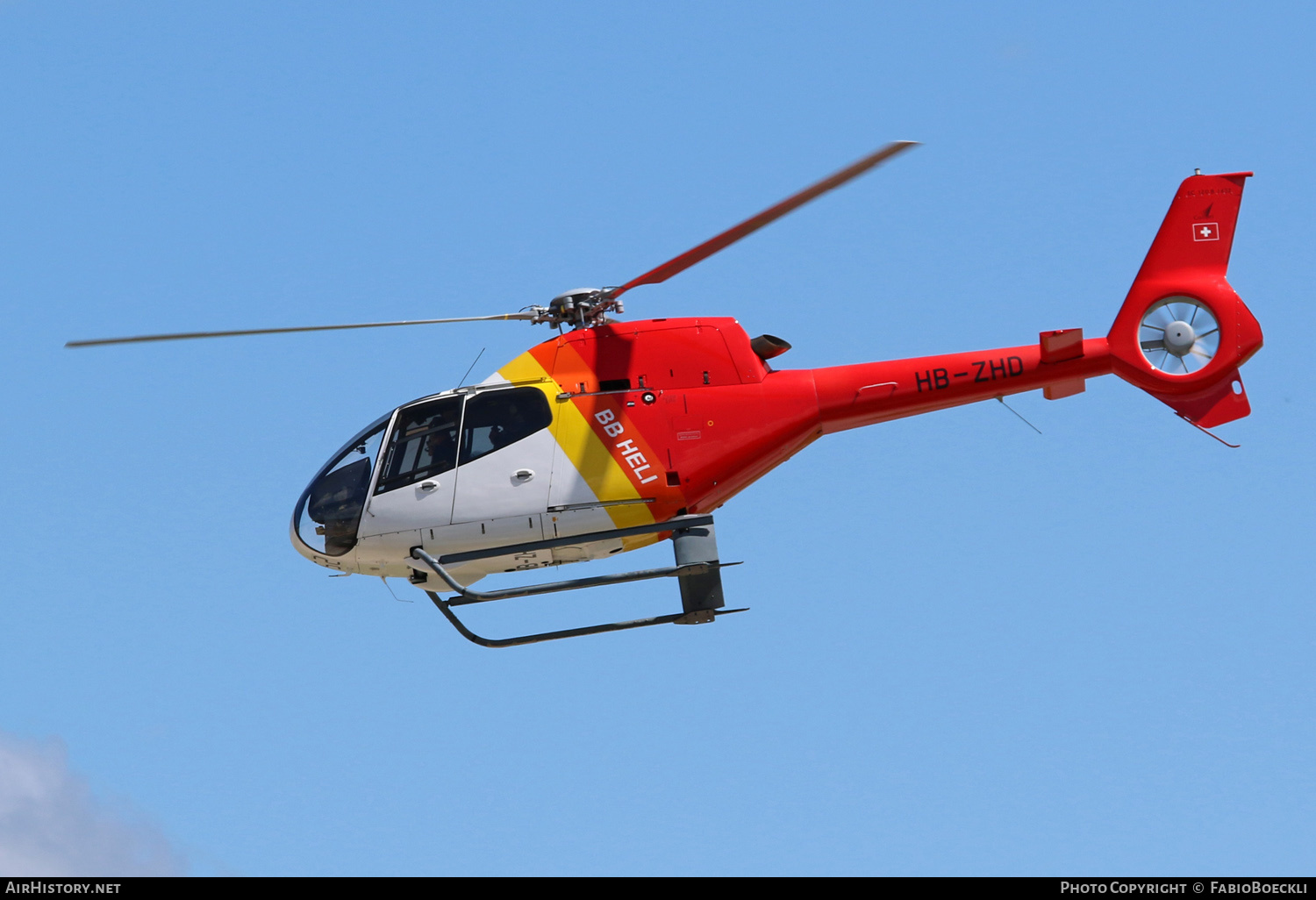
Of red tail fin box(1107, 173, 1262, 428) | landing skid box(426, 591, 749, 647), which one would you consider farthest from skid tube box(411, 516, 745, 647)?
red tail fin box(1107, 173, 1262, 428)

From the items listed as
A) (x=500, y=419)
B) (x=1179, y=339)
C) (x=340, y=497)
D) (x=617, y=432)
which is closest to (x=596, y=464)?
(x=617, y=432)

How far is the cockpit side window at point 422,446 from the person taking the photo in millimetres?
20156

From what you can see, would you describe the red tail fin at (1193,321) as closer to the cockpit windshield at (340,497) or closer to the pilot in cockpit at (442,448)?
the pilot in cockpit at (442,448)

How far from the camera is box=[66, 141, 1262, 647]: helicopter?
782 inches

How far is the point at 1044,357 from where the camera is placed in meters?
20.4

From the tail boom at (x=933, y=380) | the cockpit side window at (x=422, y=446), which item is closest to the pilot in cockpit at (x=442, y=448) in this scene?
the cockpit side window at (x=422, y=446)

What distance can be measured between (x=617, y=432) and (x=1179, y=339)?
7043 mm

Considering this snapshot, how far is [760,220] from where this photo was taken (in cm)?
1781

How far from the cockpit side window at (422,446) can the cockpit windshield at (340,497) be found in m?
0.24

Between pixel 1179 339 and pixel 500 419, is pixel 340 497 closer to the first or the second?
pixel 500 419

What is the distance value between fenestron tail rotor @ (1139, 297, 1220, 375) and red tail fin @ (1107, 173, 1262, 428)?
0.01 m
